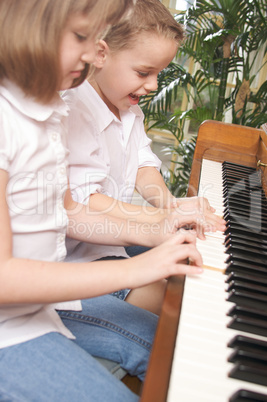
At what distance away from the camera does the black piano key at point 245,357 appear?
585mm

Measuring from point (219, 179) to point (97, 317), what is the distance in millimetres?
692

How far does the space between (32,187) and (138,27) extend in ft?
2.06

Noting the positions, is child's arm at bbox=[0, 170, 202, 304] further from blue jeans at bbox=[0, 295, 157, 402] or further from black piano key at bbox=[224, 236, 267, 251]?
black piano key at bbox=[224, 236, 267, 251]

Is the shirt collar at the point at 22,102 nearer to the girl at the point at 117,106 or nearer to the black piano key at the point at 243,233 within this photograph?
the girl at the point at 117,106

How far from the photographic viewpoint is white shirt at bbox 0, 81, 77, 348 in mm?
772

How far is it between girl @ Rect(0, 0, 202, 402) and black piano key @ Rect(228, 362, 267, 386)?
228 millimetres

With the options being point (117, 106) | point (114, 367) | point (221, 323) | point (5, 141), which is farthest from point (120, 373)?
point (117, 106)

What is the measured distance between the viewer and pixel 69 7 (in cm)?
72

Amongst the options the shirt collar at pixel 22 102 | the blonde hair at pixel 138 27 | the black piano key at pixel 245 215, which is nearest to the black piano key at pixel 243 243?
the black piano key at pixel 245 215

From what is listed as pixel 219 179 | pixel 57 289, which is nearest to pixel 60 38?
pixel 57 289

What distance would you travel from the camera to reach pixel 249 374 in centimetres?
55

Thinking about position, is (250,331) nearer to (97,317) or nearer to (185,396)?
(185,396)

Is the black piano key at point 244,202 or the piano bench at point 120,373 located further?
the black piano key at point 244,202

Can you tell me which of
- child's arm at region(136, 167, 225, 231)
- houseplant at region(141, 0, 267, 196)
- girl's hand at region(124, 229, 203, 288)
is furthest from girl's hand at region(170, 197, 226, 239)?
houseplant at region(141, 0, 267, 196)
